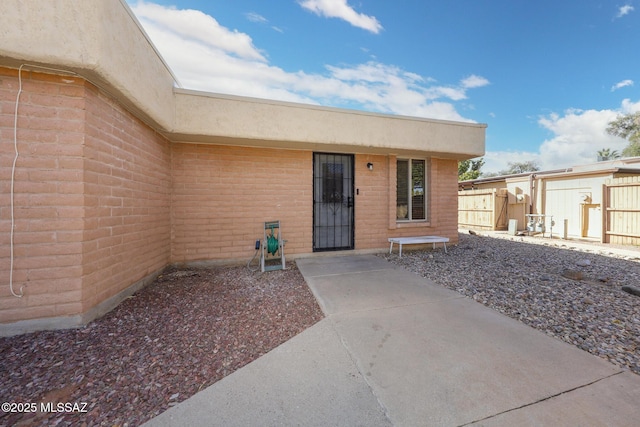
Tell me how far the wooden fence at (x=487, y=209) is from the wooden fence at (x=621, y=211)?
3.80 meters

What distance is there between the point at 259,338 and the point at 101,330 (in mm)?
1712

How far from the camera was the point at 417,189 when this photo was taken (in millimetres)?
6973

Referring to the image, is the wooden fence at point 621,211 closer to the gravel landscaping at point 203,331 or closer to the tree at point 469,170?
the gravel landscaping at point 203,331

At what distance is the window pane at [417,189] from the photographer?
6.92 m

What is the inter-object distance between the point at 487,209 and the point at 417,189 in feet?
25.9

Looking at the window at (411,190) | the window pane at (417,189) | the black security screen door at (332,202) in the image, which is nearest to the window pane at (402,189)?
the window at (411,190)

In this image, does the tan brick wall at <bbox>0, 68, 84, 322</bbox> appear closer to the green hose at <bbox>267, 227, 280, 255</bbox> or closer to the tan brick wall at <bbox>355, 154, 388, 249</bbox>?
the green hose at <bbox>267, 227, 280, 255</bbox>

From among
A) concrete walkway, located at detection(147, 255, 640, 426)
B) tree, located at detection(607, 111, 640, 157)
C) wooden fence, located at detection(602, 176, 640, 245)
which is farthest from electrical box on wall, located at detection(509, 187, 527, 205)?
tree, located at detection(607, 111, 640, 157)

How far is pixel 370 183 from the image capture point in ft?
20.7

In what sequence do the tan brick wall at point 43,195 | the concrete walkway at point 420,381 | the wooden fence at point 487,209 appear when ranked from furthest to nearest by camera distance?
the wooden fence at point 487,209
the tan brick wall at point 43,195
the concrete walkway at point 420,381

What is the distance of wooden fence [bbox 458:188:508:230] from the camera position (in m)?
12.1

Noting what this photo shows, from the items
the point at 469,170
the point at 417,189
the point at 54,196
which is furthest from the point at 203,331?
the point at 469,170

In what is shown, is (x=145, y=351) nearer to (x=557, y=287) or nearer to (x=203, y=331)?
(x=203, y=331)

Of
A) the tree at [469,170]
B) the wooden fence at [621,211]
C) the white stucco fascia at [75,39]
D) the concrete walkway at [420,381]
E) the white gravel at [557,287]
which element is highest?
the tree at [469,170]
